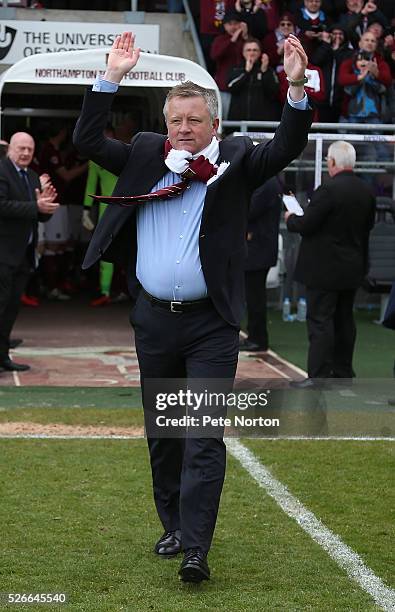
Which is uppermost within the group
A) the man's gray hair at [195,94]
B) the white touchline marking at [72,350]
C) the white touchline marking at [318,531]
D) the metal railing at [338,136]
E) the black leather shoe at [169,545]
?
the man's gray hair at [195,94]

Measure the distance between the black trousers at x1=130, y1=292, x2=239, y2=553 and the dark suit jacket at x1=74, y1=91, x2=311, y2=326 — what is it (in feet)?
0.44

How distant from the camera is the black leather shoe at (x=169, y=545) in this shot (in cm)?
569

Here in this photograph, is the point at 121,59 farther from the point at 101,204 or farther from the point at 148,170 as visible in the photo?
the point at 101,204

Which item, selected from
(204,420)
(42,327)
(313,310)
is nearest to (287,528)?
(204,420)

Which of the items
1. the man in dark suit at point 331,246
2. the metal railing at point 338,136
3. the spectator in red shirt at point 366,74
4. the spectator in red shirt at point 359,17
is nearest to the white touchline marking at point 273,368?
the man in dark suit at point 331,246

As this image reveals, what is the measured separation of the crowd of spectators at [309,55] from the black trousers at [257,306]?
12.7 ft

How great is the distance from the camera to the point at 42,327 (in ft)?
47.0

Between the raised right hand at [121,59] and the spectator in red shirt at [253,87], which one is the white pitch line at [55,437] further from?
the spectator in red shirt at [253,87]

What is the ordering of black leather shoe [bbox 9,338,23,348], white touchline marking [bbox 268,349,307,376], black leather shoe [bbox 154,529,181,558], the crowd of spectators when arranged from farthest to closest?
the crowd of spectators < black leather shoe [bbox 9,338,23,348] < white touchline marking [bbox 268,349,307,376] < black leather shoe [bbox 154,529,181,558]

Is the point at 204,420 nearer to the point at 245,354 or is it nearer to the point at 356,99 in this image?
the point at 245,354

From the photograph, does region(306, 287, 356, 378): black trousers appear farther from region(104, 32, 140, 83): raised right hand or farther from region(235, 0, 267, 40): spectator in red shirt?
region(235, 0, 267, 40): spectator in red shirt

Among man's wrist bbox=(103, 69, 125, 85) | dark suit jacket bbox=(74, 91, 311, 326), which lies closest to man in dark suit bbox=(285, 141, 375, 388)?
dark suit jacket bbox=(74, 91, 311, 326)

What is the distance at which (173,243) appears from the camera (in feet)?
17.8

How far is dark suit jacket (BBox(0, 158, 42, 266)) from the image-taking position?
34.7 ft
